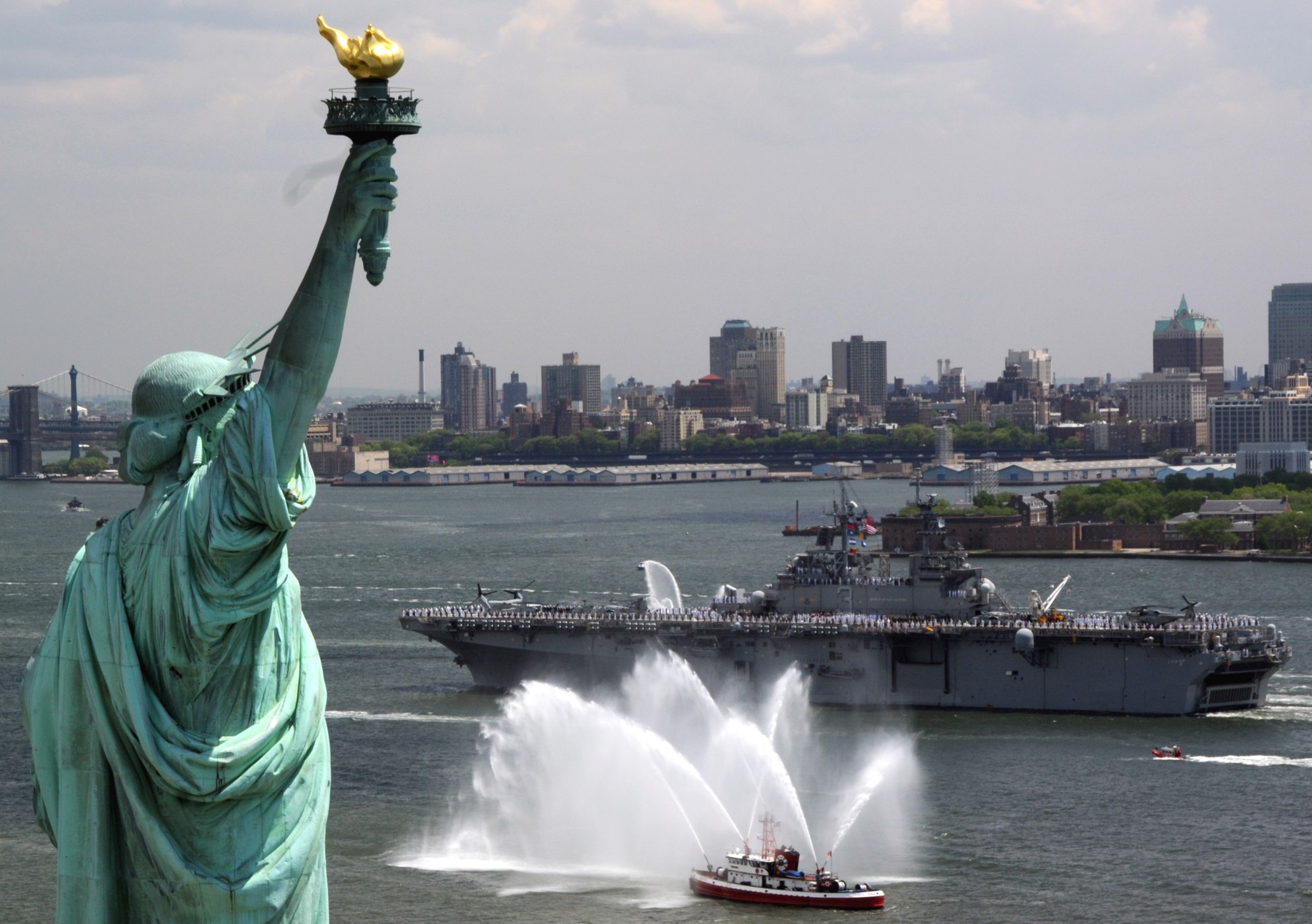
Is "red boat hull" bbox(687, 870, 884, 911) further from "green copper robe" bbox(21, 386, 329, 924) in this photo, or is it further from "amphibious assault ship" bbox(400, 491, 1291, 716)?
"green copper robe" bbox(21, 386, 329, 924)

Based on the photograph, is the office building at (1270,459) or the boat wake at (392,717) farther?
the office building at (1270,459)

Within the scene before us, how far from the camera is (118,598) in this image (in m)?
8.34

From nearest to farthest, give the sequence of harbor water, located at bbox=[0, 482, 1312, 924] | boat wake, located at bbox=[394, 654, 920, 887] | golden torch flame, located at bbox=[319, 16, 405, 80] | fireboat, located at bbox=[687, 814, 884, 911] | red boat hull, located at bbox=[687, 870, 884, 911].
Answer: golden torch flame, located at bbox=[319, 16, 405, 80], red boat hull, located at bbox=[687, 870, 884, 911], fireboat, located at bbox=[687, 814, 884, 911], harbor water, located at bbox=[0, 482, 1312, 924], boat wake, located at bbox=[394, 654, 920, 887]

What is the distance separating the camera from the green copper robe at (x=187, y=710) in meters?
8.20

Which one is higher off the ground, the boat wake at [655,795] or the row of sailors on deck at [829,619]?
the row of sailors on deck at [829,619]

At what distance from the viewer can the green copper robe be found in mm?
8195

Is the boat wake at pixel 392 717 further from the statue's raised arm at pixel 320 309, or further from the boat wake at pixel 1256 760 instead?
the statue's raised arm at pixel 320 309

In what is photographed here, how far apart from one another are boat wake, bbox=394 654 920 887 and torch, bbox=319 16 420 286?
76.8ft

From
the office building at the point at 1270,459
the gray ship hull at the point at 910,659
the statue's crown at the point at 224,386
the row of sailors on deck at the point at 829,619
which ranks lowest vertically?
the gray ship hull at the point at 910,659

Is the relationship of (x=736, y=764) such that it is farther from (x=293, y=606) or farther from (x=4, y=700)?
(x=293, y=606)

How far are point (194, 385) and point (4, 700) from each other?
4188 centimetres

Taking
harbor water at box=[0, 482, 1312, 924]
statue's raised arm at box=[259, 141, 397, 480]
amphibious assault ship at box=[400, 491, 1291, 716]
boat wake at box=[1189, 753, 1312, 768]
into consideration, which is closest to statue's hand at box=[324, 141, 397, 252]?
statue's raised arm at box=[259, 141, 397, 480]

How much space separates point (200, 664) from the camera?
8.23 metres

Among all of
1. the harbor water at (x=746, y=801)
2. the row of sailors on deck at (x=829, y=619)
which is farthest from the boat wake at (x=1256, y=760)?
the row of sailors on deck at (x=829, y=619)
